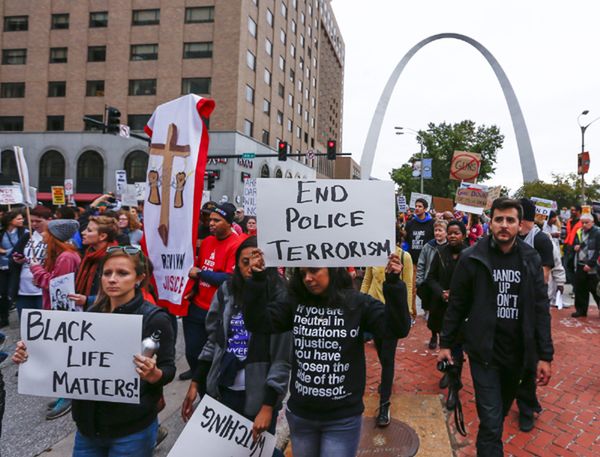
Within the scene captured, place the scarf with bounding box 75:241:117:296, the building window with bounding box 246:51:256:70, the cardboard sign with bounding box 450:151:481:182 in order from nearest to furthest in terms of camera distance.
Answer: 1. the scarf with bounding box 75:241:117:296
2. the cardboard sign with bounding box 450:151:481:182
3. the building window with bounding box 246:51:256:70

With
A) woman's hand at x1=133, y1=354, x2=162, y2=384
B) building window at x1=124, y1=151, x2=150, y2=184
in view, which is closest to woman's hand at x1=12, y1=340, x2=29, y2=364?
woman's hand at x1=133, y1=354, x2=162, y2=384

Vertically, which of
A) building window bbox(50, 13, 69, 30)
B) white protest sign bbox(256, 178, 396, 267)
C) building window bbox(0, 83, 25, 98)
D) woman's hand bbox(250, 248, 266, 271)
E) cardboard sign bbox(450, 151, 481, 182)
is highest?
building window bbox(50, 13, 69, 30)

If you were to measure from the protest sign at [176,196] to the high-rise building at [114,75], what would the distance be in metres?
26.7

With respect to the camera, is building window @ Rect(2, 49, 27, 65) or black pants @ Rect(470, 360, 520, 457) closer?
black pants @ Rect(470, 360, 520, 457)

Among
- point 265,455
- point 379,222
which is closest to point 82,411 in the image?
point 265,455

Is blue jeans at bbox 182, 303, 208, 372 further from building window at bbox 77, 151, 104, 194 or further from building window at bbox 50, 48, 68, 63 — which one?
building window at bbox 50, 48, 68, 63

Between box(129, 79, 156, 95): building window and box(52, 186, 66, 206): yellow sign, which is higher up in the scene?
box(129, 79, 156, 95): building window

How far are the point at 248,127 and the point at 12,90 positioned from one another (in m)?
18.6

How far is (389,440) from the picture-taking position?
3.53 meters

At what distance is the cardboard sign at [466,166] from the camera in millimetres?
12273

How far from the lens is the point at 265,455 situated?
2428 millimetres

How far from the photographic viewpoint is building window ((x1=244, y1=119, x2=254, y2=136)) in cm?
3164

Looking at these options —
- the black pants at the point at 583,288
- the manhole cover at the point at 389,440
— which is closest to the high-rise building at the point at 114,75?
the black pants at the point at 583,288

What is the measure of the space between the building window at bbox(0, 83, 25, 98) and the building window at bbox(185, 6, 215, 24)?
1400 cm
